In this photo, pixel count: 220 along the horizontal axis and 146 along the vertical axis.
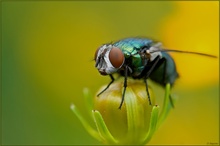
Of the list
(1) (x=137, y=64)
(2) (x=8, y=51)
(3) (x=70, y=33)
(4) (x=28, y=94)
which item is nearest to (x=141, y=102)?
(1) (x=137, y=64)

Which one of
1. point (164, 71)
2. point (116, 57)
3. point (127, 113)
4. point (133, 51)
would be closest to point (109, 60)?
point (116, 57)

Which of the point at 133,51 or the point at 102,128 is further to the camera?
the point at 133,51

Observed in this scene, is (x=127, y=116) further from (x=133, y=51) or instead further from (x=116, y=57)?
(x=133, y=51)

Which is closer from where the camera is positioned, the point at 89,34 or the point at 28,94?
the point at 28,94

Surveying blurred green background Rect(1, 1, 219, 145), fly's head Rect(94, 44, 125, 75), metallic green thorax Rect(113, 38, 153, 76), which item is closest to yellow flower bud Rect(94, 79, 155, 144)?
fly's head Rect(94, 44, 125, 75)

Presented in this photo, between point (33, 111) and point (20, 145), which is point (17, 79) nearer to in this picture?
point (33, 111)

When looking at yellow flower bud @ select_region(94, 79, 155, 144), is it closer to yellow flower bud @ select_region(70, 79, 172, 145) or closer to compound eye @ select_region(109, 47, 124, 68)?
yellow flower bud @ select_region(70, 79, 172, 145)
